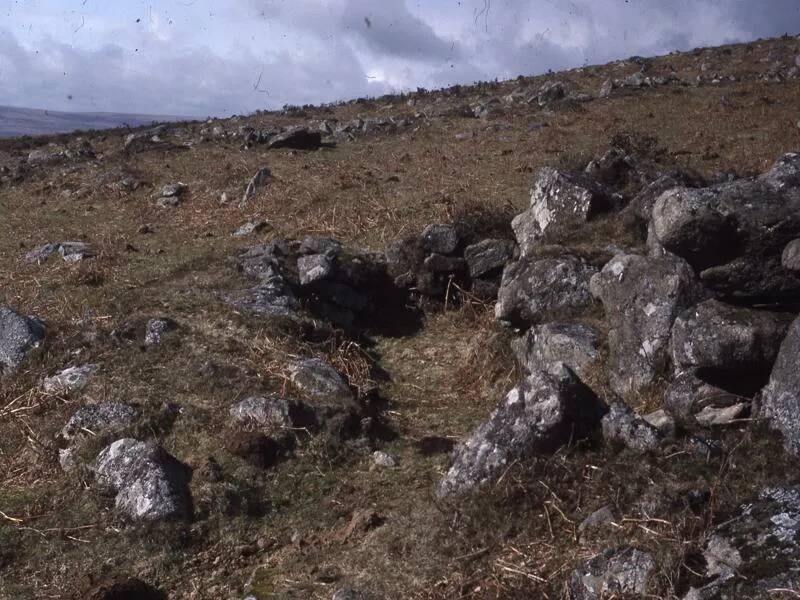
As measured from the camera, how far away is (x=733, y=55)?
33.9m

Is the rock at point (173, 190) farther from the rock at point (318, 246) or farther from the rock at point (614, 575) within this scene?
the rock at point (614, 575)

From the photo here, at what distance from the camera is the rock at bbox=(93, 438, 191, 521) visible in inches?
269

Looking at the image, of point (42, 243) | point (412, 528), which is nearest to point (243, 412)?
point (412, 528)

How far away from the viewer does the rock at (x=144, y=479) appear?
683cm

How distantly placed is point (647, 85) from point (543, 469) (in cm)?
2268

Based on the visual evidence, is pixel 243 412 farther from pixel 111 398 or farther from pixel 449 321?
pixel 449 321

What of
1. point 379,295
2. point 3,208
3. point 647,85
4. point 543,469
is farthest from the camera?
point 647,85

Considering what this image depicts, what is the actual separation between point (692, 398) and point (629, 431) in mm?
933

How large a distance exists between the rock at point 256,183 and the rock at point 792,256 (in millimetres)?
11504

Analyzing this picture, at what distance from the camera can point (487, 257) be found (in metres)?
11.3

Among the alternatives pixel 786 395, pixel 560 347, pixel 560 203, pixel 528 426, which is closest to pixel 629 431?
pixel 528 426

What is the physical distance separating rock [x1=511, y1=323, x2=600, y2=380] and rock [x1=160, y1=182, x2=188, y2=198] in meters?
11.5

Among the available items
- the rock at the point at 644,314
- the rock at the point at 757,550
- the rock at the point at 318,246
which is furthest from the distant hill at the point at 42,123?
the rock at the point at 757,550

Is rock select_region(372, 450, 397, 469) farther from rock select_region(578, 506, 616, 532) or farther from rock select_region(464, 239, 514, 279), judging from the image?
rock select_region(464, 239, 514, 279)
